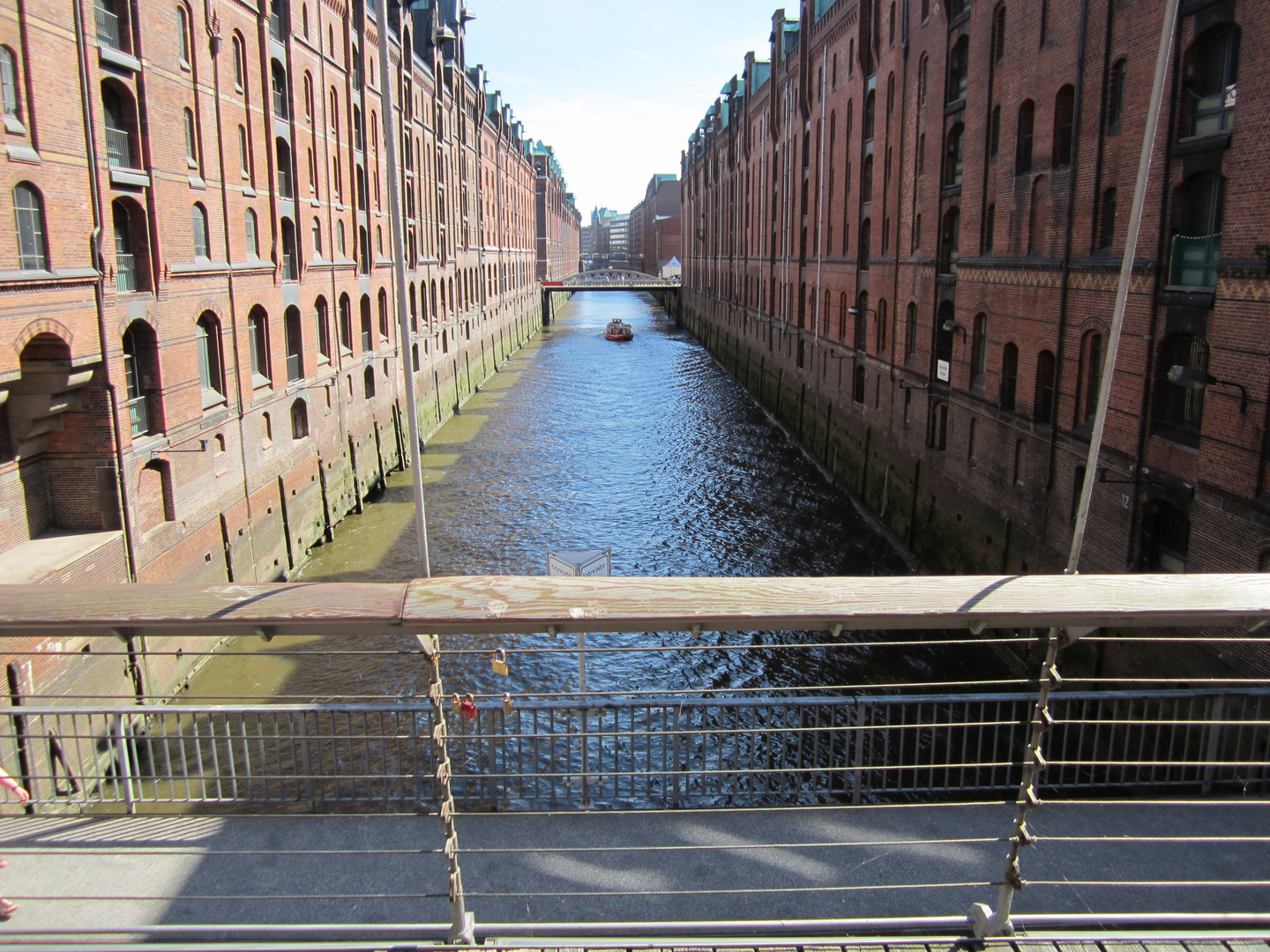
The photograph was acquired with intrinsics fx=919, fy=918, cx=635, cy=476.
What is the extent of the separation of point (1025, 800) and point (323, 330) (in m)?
24.1

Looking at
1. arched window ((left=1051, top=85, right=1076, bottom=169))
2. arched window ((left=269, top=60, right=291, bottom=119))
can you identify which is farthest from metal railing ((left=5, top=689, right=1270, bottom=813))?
arched window ((left=269, top=60, right=291, bottom=119))

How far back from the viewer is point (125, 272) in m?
14.3

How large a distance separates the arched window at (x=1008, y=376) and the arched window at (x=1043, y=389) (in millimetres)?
1098

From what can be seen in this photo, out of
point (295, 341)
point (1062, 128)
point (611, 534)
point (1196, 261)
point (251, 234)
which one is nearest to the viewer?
point (1196, 261)

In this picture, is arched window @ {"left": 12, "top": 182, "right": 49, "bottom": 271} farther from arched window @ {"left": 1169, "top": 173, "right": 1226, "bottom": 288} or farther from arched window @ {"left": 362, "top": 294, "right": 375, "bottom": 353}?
arched window @ {"left": 362, "top": 294, "right": 375, "bottom": 353}

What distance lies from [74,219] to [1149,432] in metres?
14.9

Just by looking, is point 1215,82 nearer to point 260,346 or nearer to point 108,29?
point 108,29

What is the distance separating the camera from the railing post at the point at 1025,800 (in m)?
3.02

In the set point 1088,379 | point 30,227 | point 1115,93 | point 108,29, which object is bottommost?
point 1088,379

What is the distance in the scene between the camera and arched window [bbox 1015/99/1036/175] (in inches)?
672

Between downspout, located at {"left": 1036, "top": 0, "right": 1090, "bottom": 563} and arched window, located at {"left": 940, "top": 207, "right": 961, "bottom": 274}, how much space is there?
18.8ft

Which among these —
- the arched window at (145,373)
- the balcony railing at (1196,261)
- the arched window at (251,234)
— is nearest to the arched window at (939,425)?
the balcony railing at (1196,261)

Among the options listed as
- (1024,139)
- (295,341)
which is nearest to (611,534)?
(295,341)

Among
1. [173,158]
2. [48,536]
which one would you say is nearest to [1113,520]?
[48,536]
